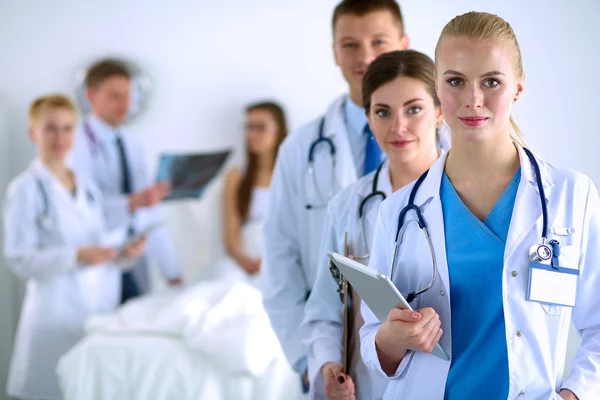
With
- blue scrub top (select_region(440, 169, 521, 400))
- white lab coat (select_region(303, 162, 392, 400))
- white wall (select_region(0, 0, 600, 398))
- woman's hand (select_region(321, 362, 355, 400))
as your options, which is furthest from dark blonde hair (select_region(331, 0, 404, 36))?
white wall (select_region(0, 0, 600, 398))

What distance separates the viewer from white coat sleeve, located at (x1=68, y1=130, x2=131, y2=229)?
13.8ft

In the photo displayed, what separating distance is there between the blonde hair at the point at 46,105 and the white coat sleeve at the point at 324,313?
2.77 meters

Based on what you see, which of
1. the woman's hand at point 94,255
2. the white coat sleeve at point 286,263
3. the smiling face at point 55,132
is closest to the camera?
the white coat sleeve at point 286,263

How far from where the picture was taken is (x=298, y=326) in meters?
1.98

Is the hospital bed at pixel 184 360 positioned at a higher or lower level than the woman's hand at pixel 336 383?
lower

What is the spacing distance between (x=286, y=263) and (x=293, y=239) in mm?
73

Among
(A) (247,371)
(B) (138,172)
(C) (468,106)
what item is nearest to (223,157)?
(B) (138,172)

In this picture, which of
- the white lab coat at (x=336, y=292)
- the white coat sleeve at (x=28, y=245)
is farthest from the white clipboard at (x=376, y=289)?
the white coat sleeve at (x=28, y=245)

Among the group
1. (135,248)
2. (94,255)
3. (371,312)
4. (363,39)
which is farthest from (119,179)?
(371,312)

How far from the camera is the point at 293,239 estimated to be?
2023 mm

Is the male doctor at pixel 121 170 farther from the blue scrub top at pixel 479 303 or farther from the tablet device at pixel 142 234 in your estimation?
the blue scrub top at pixel 479 303

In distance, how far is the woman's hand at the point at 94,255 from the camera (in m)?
3.85

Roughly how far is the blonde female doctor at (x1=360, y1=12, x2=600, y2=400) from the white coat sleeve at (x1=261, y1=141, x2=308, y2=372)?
711 millimetres

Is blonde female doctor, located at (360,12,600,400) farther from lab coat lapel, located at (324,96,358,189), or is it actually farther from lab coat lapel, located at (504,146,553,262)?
lab coat lapel, located at (324,96,358,189)
